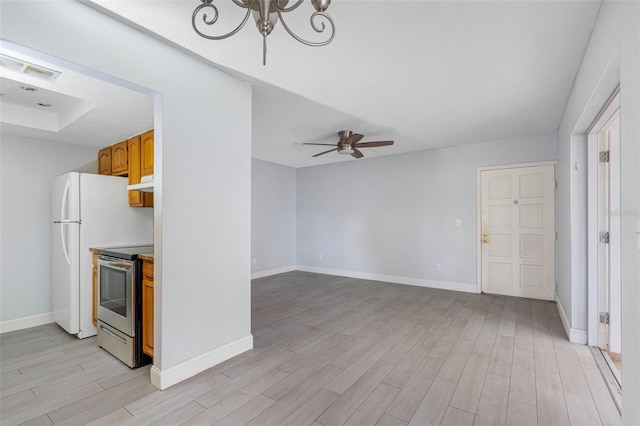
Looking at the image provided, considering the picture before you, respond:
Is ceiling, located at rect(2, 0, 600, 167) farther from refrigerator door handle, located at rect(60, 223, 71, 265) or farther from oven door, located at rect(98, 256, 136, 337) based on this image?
oven door, located at rect(98, 256, 136, 337)

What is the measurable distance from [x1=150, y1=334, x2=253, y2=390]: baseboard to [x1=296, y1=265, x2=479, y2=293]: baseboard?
12.2 feet

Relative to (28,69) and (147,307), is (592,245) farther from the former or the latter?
(28,69)

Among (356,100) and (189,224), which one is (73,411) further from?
(356,100)

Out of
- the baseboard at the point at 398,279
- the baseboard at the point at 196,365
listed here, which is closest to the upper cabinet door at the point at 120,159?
the baseboard at the point at 196,365

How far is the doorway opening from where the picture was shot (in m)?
2.68

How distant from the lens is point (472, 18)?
6.24ft

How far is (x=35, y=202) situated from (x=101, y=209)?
50.3 inches

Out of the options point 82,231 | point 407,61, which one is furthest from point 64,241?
point 407,61

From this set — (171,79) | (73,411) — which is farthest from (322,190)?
(73,411)

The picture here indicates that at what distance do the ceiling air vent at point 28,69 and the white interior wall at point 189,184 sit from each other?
986 mm

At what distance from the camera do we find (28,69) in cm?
243

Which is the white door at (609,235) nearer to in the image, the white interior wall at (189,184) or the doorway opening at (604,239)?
the doorway opening at (604,239)

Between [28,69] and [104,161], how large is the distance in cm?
172

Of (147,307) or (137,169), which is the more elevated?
(137,169)
